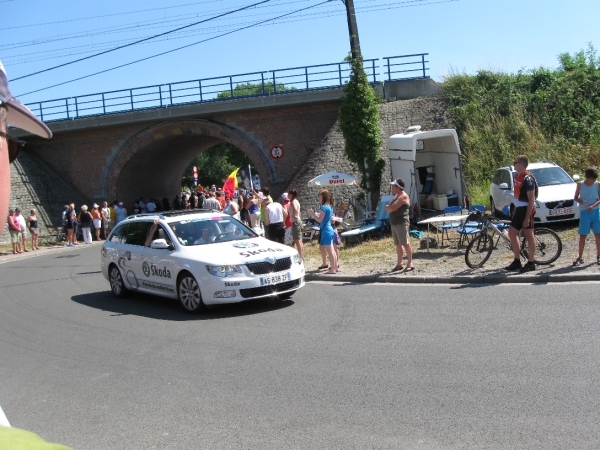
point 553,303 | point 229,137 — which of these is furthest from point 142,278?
point 229,137

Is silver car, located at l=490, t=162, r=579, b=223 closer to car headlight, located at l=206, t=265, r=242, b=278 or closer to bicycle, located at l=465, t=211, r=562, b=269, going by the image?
bicycle, located at l=465, t=211, r=562, b=269

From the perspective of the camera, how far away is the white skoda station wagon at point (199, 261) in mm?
10977

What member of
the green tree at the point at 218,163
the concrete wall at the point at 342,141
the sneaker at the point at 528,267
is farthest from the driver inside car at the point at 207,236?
the green tree at the point at 218,163

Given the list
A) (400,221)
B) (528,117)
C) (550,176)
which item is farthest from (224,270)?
(528,117)

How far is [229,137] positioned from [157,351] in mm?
26865

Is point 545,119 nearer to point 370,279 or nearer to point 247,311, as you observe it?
point 370,279

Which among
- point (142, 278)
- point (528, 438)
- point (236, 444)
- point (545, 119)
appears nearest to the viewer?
point (528, 438)

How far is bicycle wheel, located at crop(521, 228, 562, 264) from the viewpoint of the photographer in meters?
12.5

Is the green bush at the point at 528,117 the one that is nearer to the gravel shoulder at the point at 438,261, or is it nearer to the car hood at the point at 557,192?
the car hood at the point at 557,192

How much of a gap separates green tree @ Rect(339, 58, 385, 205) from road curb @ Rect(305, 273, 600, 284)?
9.10 m

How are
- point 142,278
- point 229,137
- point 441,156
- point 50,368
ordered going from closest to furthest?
point 50,368
point 142,278
point 441,156
point 229,137

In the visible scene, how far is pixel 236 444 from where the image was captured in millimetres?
5273

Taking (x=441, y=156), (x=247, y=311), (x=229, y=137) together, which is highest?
(x=229, y=137)

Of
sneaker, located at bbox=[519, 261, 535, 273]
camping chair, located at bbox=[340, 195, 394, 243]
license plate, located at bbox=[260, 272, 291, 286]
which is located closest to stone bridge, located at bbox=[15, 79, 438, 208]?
camping chair, located at bbox=[340, 195, 394, 243]
